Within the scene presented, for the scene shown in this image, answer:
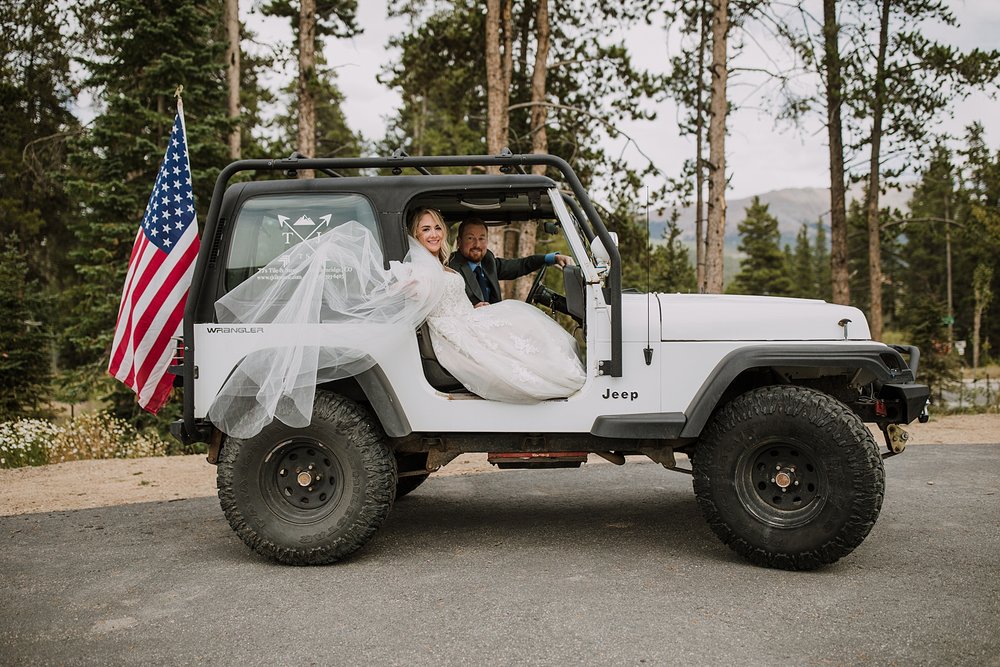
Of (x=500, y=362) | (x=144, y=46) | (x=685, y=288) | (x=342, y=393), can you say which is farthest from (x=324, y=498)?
(x=685, y=288)

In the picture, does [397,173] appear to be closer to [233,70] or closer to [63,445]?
[63,445]

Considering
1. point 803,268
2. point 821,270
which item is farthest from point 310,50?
point 821,270

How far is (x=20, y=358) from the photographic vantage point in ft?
48.4

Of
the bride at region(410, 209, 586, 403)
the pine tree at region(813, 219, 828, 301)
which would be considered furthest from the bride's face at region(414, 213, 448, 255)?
the pine tree at region(813, 219, 828, 301)

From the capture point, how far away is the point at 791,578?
4.68 meters

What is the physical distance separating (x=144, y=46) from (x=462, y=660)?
A: 1574 cm

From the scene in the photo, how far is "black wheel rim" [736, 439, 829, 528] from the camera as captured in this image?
188 inches

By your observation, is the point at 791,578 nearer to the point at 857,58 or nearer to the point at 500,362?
the point at 500,362

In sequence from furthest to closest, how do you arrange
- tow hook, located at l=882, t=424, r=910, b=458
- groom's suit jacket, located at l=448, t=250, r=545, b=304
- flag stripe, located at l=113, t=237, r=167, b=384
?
groom's suit jacket, located at l=448, t=250, r=545, b=304, flag stripe, located at l=113, t=237, r=167, b=384, tow hook, located at l=882, t=424, r=910, b=458

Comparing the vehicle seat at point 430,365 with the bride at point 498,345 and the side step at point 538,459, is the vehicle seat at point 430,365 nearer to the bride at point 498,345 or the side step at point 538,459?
the bride at point 498,345

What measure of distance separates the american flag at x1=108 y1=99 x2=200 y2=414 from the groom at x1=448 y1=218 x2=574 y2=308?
6.02 ft

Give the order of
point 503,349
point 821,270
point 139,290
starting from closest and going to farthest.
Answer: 1. point 503,349
2. point 139,290
3. point 821,270

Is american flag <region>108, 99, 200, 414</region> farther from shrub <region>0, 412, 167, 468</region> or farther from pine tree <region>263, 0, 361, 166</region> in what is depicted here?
pine tree <region>263, 0, 361, 166</region>

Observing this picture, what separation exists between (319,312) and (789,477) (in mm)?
2935
